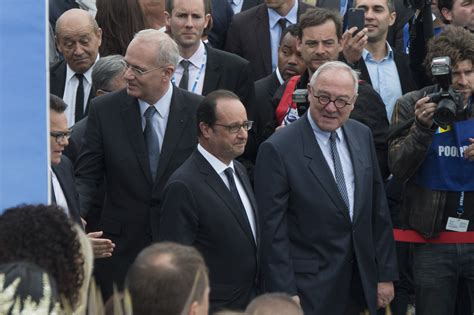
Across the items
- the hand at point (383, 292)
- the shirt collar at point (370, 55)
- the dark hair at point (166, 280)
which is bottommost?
the hand at point (383, 292)

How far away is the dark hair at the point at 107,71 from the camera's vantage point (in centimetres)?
865

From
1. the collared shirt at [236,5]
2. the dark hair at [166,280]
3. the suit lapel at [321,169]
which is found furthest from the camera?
the collared shirt at [236,5]

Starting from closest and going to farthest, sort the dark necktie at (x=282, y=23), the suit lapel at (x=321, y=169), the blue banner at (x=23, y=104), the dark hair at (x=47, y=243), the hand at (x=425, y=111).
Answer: the dark hair at (x=47, y=243) < the blue banner at (x=23, y=104) < the suit lapel at (x=321, y=169) < the hand at (x=425, y=111) < the dark necktie at (x=282, y=23)

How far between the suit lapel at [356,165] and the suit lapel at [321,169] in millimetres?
106

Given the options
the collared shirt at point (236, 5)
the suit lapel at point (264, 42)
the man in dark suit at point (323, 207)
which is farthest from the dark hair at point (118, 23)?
the man in dark suit at point (323, 207)

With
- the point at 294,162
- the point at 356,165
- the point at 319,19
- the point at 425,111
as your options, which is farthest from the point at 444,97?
the point at 319,19

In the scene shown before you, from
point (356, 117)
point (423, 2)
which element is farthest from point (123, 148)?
point (423, 2)

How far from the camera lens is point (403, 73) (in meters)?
9.07

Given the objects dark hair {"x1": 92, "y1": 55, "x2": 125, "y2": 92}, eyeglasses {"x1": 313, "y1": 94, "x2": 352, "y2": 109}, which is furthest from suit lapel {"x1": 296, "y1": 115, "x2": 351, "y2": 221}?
dark hair {"x1": 92, "y1": 55, "x2": 125, "y2": 92}

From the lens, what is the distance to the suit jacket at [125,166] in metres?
7.63

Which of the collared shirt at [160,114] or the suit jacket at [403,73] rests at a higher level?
the suit jacket at [403,73]

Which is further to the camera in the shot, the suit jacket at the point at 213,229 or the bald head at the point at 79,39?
the bald head at the point at 79,39

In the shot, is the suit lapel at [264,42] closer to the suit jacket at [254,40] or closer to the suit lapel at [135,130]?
the suit jacket at [254,40]

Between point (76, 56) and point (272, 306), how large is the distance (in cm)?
476
